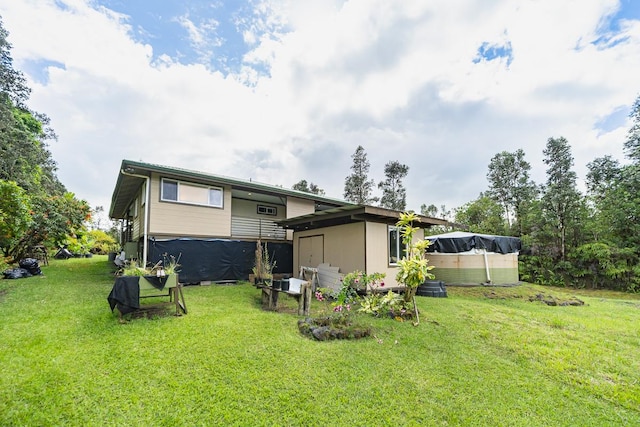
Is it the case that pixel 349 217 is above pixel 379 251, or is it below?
above

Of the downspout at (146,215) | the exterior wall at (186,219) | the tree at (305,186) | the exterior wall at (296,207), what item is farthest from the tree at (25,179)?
the tree at (305,186)

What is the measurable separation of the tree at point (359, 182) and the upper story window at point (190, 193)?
56.8ft

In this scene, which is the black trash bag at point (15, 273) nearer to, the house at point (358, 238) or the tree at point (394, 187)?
the house at point (358, 238)

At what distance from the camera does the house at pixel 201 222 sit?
8.86m

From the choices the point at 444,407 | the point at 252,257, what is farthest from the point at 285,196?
the point at 444,407

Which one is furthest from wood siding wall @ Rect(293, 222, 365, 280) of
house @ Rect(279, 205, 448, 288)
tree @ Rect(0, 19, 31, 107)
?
tree @ Rect(0, 19, 31, 107)

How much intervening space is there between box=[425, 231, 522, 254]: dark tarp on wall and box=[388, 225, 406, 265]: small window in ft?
10.4

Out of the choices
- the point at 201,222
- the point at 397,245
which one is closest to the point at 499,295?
the point at 397,245

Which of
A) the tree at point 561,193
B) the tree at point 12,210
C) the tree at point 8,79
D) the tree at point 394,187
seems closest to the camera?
the tree at point 12,210

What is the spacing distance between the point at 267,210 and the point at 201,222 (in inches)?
143

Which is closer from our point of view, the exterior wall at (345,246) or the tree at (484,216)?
the exterior wall at (345,246)

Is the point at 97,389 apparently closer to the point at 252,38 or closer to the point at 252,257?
the point at 252,257

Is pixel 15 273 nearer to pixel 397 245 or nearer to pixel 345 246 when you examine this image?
pixel 345 246

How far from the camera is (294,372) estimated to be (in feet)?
10.5
